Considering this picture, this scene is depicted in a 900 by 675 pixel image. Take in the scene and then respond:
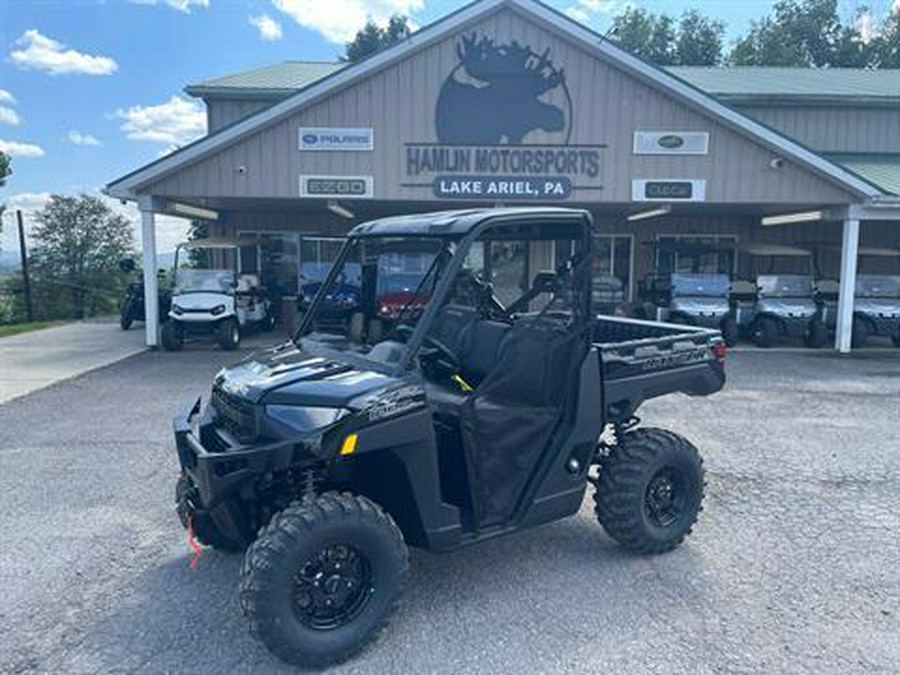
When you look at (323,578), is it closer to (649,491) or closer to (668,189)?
(649,491)

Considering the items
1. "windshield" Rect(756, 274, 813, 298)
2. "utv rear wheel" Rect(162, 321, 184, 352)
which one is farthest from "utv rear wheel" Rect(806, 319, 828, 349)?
"utv rear wheel" Rect(162, 321, 184, 352)

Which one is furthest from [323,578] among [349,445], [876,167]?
[876,167]

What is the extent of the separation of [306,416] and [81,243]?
34.0 m

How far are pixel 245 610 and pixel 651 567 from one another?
7.81ft

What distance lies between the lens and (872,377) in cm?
1088

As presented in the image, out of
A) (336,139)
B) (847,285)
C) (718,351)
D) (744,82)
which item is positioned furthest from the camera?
(744,82)

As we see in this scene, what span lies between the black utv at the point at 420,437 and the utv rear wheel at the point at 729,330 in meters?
10.0

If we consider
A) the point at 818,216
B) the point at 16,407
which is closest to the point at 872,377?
the point at 818,216

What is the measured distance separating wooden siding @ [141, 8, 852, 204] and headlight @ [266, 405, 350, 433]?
34.0ft

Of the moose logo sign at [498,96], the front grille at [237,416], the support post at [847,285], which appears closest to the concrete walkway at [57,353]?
the front grille at [237,416]

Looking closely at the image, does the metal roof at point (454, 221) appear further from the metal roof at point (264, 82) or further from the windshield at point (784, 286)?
the metal roof at point (264, 82)

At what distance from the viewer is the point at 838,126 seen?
1906 cm

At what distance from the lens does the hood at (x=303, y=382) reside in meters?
3.20

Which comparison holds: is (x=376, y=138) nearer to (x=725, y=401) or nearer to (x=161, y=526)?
(x=725, y=401)
